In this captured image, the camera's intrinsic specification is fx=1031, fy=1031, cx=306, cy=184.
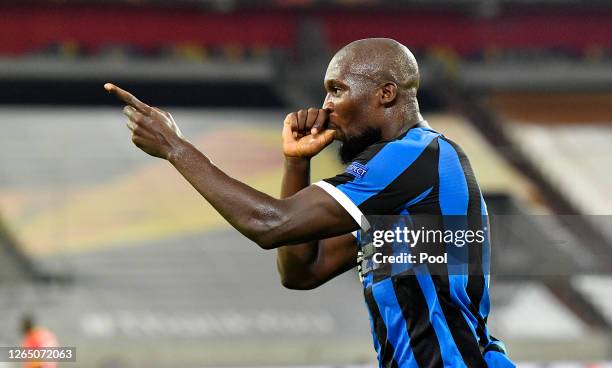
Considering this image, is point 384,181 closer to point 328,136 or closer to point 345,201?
point 345,201

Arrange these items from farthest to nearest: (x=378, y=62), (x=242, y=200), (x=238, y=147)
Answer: (x=238, y=147), (x=378, y=62), (x=242, y=200)

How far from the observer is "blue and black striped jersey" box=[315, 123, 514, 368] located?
2715mm

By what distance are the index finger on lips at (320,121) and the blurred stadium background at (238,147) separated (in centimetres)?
1156

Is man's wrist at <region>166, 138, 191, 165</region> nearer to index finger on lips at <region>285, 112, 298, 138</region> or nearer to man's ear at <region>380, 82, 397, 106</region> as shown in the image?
index finger on lips at <region>285, 112, 298, 138</region>

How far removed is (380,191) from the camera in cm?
271

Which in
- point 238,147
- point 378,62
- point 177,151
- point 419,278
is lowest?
point 419,278

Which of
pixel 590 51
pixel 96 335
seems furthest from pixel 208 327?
pixel 590 51

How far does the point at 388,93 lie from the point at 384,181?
275mm

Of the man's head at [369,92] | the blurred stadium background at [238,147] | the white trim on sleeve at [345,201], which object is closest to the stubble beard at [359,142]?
the man's head at [369,92]

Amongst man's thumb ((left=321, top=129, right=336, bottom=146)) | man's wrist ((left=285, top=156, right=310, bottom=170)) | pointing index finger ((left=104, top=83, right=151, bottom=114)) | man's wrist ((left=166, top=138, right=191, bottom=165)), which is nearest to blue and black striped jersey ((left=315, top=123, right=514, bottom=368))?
man's thumb ((left=321, top=129, right=336, bottom=146))

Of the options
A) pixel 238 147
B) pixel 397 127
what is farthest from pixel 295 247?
pixel 238 147

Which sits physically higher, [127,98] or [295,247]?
[127,98]

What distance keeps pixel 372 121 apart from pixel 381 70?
0.14m

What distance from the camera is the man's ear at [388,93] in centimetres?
283
